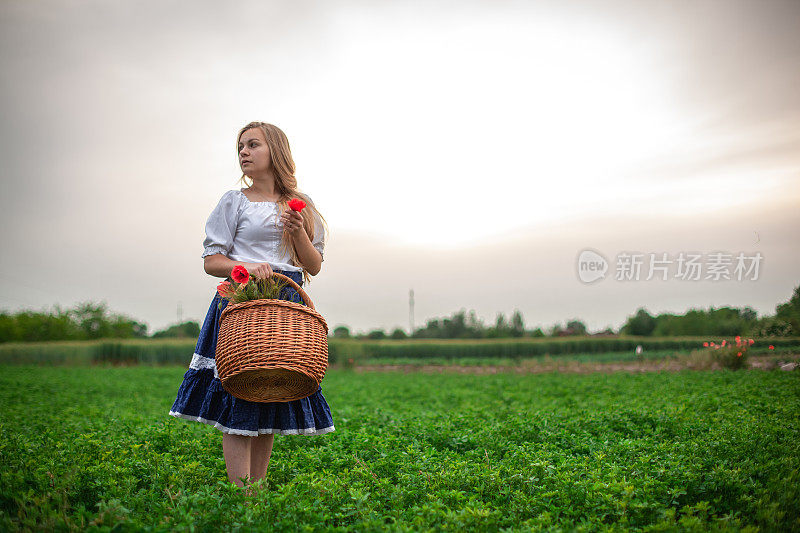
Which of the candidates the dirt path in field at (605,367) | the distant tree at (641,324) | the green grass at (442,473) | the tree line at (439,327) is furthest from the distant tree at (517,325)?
the green grass at (442,473)

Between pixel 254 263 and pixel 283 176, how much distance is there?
1.97 ft

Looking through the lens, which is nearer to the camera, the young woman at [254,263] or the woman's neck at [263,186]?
the young woman at [254,263]

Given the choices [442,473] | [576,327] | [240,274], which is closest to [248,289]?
[240,274]

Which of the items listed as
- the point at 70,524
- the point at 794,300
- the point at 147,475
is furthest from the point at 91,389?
the point at 794,300

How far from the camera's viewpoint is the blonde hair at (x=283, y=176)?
10.4 ft

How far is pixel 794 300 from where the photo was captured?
46.6ft

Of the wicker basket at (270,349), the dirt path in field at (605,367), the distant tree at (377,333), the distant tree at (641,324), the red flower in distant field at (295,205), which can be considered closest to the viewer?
the wicker basket at (270,349)

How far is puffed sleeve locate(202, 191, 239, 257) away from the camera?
9.91 feet

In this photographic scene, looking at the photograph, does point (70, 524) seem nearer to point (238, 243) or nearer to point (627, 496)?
point (238, 243)

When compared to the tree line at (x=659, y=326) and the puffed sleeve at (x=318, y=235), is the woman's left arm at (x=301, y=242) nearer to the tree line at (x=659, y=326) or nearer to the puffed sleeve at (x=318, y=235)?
the puffed sleeve at (x=318, y=235)

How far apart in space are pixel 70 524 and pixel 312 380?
1.27m

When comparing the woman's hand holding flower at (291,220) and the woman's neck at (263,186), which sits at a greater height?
the woman's neck at (263,186)

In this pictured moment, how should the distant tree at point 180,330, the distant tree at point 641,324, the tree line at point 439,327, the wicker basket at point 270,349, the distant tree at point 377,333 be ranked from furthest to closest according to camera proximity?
1. the distant tree at point 180,330
2. the distant tree at point 377,333
3. the distant tree at point 641,324
4. the tree line at point 439,327
5. the wicker basket at point 270,349

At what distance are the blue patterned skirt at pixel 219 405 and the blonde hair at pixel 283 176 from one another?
0.68 ft
